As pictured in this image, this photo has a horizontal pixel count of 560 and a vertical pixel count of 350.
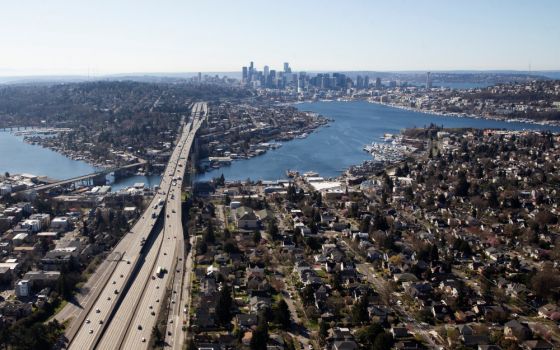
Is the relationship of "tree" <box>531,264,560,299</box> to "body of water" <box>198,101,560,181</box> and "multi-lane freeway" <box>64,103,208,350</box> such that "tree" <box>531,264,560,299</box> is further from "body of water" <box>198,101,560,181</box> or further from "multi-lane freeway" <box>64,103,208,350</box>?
"body of water" <box>198,101,560,181</box>

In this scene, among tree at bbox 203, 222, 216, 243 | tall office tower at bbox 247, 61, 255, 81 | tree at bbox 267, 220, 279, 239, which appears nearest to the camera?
tree at bbox 203, 222, 216, 243

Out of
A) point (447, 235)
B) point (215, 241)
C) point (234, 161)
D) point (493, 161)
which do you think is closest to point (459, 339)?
point (447, 235)

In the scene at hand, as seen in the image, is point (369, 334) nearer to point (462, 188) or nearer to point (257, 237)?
point (257, 237)

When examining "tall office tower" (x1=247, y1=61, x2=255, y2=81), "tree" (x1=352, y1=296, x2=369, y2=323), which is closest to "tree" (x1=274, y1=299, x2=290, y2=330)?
"tree" (x1=352, y1=296, x2=369, y2=323)

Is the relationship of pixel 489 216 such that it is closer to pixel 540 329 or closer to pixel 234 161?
pixel 540 329

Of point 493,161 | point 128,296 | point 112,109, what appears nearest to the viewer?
point 128,296

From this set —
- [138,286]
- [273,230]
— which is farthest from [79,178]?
[138,286]
